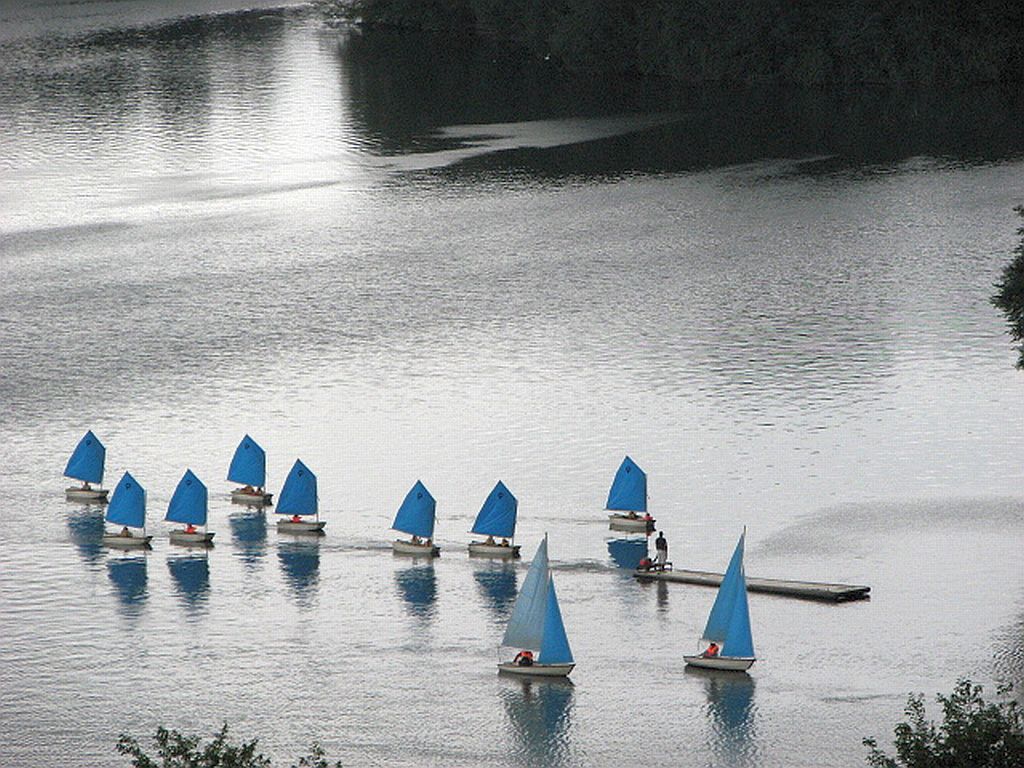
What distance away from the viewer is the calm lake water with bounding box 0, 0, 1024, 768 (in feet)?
129

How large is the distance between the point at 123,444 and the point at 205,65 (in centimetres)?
7016

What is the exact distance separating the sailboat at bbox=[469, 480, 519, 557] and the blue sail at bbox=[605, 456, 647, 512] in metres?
3.24

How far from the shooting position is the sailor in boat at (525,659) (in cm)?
3962

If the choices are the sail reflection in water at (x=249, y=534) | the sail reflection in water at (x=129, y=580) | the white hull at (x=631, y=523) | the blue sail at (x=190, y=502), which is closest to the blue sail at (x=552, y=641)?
the white hull at (x=631, y=523)

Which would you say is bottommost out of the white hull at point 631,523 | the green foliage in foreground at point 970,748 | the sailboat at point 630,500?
the white hull at point 631,523

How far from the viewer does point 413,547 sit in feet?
156

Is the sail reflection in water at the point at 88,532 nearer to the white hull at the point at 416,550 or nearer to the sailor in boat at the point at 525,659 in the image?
the white hull at the point at 416,550

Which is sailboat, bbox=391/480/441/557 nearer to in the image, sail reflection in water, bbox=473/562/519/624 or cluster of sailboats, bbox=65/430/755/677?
cluster of sailboats, bbox=65/430/755/677

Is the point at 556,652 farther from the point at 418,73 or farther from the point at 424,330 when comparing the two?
the point at 418,73

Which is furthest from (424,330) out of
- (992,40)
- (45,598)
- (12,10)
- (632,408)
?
(12,10)

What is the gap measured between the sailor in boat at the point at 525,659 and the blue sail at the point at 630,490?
394 inches

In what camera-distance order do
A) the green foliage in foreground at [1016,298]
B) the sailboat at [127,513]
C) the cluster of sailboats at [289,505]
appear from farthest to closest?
the sailboat at [127,513] → the cluster of sailboats at [289,505] → the green foliage in foreground at [1016,298]

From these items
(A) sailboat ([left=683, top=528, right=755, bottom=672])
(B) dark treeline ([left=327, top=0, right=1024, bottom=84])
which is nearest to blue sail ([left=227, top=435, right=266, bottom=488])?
(A) sailboat ([left=683, top=528, right=755, bottom=672])

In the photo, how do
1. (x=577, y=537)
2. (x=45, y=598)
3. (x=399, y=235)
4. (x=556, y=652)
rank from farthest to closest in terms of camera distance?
(x=399, y=235) → (x=577, y=537) → (x=45, y=598) → (x=556, y=652)
